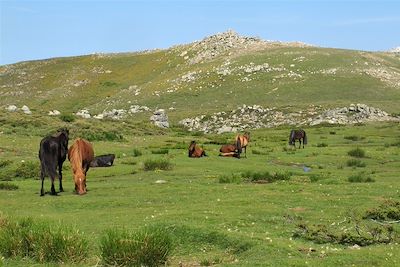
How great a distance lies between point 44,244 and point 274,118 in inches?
2590

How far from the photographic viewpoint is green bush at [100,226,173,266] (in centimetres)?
1087

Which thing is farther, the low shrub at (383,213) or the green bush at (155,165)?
the green bush at (155,165)

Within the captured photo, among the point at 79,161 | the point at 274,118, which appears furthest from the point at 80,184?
the point at 274,118

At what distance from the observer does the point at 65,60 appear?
145875 millimetres

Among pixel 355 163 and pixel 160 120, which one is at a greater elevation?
pixel 160 120

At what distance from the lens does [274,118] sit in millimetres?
75938

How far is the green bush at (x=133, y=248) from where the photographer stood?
1087cm

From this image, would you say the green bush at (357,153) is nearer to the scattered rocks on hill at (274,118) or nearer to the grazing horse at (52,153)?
the grazing horse at (52,153)

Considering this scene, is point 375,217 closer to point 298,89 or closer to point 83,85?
point 298,89

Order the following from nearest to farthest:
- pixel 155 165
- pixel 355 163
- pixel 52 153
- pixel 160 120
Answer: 1. pixel 52 153
2. pixel 155 165
3. pixel 355 163
4. pixel 160 120

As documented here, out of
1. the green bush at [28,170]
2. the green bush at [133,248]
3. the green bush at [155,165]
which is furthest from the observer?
the green bush at [155,165]

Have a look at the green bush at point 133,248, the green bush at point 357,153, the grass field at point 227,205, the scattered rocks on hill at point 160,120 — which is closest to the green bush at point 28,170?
the grass field at point 227,205

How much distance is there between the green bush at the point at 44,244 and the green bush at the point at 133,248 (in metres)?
0.71

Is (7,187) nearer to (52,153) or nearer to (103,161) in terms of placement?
(52,153)
